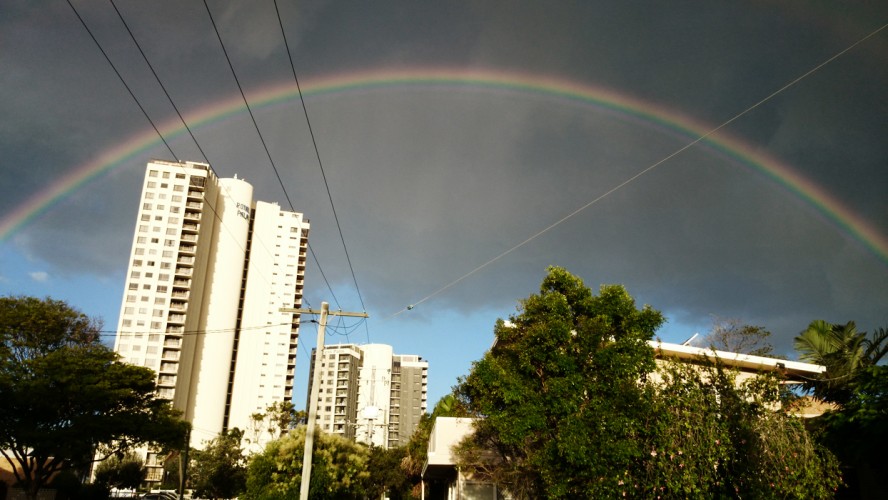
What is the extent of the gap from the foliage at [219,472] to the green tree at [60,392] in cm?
3143

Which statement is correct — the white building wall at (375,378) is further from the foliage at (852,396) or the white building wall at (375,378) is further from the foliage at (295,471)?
the foliage at (852,396)

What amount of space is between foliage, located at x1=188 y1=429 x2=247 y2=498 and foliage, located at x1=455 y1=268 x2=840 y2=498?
55.4 meters

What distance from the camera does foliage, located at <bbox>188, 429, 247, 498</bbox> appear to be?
216ft

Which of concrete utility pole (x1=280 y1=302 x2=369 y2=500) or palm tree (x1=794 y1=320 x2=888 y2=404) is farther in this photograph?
concrete utility pole (x1=280 y1=302 x2=369 y2=500)

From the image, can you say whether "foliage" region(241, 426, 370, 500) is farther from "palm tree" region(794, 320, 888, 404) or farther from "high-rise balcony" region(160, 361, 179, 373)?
"high-rise balcony" region(160, 361, 179, 373)

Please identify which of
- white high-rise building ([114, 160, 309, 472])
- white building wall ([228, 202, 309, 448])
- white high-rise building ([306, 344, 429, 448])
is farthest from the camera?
white high-rise building ([306, 344, 429, 448])

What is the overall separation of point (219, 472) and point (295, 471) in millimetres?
43802

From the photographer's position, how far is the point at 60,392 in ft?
102

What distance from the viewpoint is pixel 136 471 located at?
60.8m

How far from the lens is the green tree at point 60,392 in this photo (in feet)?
99.6

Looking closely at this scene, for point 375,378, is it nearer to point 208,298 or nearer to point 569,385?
point 208,298

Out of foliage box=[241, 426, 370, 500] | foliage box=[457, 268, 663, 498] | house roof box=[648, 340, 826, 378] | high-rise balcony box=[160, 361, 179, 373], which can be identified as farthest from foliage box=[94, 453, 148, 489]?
house roof box=[648, 340, 826, 378]

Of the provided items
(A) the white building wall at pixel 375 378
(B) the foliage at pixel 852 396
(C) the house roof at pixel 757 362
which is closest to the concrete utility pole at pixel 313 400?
(C) the house roof at pixel 757 362

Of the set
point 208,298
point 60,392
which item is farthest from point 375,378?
point 60,392
